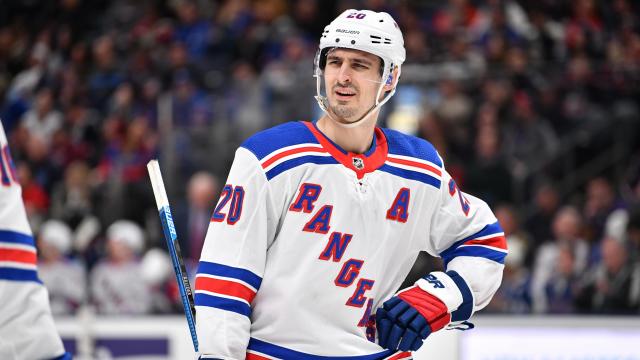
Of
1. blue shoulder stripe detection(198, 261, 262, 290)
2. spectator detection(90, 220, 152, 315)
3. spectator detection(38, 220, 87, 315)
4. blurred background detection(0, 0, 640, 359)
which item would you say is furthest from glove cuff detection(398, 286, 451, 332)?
spectator detection(38, 220, 87, 315)

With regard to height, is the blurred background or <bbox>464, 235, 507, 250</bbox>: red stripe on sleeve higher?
the blurred background

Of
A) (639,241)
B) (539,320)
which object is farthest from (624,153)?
(539,320)

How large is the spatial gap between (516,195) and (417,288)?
4.54 m

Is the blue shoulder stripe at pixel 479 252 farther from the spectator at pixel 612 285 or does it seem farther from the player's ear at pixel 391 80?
the spectator at pixel 612 285

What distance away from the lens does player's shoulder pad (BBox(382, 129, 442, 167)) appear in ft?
10.2

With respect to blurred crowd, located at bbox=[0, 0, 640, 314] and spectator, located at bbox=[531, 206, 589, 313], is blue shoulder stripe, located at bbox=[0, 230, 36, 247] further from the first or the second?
spectator, located at bbox=[531, 206, 589, 313]

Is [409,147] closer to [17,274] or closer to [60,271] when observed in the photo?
[17,274]

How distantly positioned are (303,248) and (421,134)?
4.86 m

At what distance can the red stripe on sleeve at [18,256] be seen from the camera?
2.26 metres

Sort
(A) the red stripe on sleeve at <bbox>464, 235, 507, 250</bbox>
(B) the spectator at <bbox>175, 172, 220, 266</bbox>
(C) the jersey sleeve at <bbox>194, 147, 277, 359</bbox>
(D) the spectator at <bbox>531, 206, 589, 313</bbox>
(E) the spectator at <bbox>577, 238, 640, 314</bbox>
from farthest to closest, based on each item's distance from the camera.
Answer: (B) the spectator at <bbox>175, 172, 220, 266</bbox>, (D) the spectator at <bbox>531, 206, 589, 313</bbox>, (E) the spectator at <bbox>577, 238, 640, 314</bbox>, (A) the red stripe on sleeve at <bbox>464, 235, 507, 250</bbox>, (C) the jersey sleeve at <bbox>194, 147, 277, 359</bbox>

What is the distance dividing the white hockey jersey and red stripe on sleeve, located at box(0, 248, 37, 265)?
22.4 inches

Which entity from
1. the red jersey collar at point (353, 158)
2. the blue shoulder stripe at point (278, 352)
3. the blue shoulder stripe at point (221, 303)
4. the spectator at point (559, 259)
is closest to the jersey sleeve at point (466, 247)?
the red jersey collar at point (353, 158)

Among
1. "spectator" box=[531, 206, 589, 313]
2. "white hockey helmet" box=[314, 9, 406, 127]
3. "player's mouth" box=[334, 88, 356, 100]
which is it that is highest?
"spectator" box=[531, 206, 589, 313]

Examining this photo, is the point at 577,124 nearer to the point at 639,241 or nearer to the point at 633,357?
the point at 639,241
